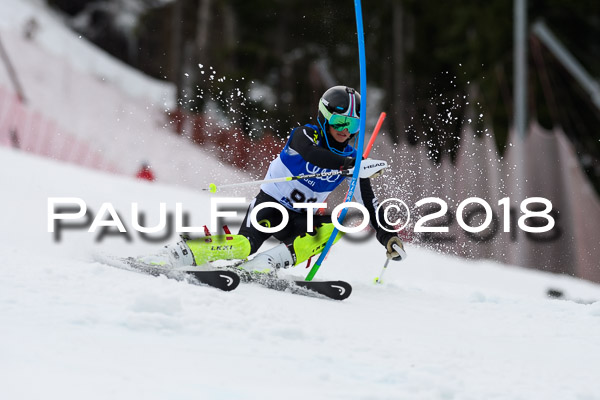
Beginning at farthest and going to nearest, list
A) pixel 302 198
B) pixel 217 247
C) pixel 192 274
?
1. pixel 302 198
2. pixel 217 247
3. pixel 192 274

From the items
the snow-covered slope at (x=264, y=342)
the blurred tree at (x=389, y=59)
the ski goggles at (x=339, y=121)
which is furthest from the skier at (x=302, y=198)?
the blurred tree at (x=389, y=59)

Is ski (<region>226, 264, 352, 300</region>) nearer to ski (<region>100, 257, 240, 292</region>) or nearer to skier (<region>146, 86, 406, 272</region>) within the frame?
skier (<region>146, 86, 406, 272</region>)

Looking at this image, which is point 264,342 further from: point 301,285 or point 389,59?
point 389,59

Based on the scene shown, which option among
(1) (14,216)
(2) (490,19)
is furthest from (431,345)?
(2) (490,19)

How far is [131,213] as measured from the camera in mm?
9695

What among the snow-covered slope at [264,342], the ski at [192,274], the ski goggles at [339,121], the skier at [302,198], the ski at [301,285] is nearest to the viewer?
the snow-covered slope at [264,342]

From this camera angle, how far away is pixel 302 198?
563 cm

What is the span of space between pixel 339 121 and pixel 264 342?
2151 mm

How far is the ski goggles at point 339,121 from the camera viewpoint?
5.36 meters

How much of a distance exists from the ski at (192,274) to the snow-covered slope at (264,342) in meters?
0.09

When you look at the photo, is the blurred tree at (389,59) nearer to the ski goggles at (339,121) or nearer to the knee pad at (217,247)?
the ski goggles at (339,121)

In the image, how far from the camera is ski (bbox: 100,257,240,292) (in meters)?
4.61

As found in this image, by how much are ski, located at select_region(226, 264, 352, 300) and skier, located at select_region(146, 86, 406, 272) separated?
0.10 metres

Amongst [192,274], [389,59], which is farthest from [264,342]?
[389,59]
